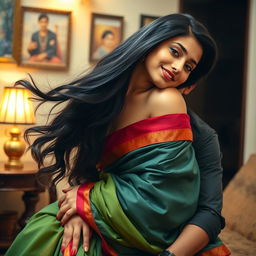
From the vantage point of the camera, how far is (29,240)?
3.70 feet

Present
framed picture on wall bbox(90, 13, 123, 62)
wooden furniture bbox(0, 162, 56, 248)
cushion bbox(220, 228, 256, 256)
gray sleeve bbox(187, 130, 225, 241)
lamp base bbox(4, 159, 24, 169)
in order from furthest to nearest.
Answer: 1. framed picture on wall bbox(90, 13, 123, 62)
2. lamp base bbox(4, 159, 24, 169)
3. wooden furniture bbox(0, 162, 56, 248)
4. cushion bbox(220, 228, 256, 256)
5. gray sleeve bbox(187, 130, 225, 241)

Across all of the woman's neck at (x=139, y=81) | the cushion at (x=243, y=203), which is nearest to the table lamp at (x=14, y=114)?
the cushion at (x=243, y=203)

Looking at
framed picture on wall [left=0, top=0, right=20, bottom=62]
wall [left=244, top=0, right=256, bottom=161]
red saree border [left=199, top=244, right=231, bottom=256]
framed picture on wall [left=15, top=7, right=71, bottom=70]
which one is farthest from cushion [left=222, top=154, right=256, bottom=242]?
framed picture on wall [left=0, top=0, right=20, bottom=62]

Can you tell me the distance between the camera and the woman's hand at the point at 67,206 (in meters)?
1.13

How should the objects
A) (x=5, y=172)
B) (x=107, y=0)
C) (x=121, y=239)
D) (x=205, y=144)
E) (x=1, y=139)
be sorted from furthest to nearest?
(x=107, y=0) → (x=1, y=139) → (x=5, y=172) → (x=205, y=144) → (x=121, y=239)

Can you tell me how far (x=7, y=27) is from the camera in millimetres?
3416

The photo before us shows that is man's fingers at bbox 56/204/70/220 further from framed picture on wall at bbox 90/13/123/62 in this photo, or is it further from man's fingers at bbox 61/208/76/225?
framed picture on wall at bbox 90/13/123/62

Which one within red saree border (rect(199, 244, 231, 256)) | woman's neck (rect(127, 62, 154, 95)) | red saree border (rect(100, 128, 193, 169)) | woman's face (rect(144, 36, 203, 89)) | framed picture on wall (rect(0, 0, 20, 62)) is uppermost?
framed picture on wall (rect(0, 0, 20, 62))

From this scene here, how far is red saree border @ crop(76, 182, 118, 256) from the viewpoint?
1089mm

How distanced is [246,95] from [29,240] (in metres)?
3.16

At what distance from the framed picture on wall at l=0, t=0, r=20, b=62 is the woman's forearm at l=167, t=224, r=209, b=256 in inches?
105

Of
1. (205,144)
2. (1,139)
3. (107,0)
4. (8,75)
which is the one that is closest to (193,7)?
(107,0)

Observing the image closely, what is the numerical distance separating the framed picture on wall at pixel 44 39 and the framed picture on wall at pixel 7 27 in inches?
2.2

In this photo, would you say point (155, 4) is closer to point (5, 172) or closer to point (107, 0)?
point (107, 0)
